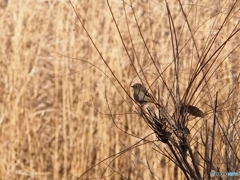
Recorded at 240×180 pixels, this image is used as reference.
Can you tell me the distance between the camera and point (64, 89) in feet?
10.9

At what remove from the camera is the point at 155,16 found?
3.11m

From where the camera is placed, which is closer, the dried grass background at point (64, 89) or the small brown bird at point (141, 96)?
the small brown bird at point (141, 96)

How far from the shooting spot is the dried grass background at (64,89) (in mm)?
3174

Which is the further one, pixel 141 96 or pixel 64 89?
pixel 64 89

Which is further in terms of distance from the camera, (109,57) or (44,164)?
(44,164)

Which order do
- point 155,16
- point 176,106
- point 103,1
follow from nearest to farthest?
point 176,106
point 155,16
point 103,1

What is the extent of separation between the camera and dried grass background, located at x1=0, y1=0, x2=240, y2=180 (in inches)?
125

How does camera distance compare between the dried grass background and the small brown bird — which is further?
the dried grass background

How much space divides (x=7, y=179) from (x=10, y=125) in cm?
30

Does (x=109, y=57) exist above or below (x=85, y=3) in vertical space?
below

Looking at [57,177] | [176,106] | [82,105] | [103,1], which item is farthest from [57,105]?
[176,106]

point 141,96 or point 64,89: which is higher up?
point 64,89

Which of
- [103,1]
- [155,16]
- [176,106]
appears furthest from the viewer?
[103,1]

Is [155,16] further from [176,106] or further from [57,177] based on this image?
[176,106]
